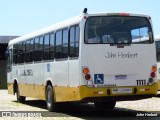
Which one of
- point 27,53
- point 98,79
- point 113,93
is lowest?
point 113,93

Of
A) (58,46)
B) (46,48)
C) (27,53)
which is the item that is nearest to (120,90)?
(58,46)

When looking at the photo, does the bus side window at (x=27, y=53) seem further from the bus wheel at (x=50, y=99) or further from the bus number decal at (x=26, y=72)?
the bus wheel at (x=50, y=99)

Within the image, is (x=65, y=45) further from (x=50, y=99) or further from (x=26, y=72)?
(x=26, y=72)

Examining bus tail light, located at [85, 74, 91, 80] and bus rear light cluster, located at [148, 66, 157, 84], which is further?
bus rear light cluster, located at [148, 66, 157, 84]

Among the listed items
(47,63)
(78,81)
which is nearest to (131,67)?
(78,81)

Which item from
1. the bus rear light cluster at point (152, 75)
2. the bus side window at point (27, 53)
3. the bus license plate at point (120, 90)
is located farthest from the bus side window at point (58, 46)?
the bus side window at point (27, 53)

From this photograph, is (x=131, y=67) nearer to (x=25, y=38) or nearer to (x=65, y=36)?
(x=65, y=36)

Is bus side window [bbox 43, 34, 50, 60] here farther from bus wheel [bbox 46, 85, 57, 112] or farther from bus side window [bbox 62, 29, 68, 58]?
bus side window [bbox 62, 29, 68, 58]

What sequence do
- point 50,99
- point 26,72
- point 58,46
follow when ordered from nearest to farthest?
point 58,46, point 50,99, point 26,72

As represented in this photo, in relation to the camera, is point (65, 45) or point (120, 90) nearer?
point (120, 90)

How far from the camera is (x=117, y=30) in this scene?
13055 millimetres

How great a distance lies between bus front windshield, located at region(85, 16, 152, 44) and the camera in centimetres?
1269

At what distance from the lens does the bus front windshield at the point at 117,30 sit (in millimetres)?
12688

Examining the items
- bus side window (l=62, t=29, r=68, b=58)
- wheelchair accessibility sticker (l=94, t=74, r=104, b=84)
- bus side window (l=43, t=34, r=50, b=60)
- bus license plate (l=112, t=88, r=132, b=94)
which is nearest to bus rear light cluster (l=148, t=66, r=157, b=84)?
bus license plate (l=112, t=88, r=132, b=94)
